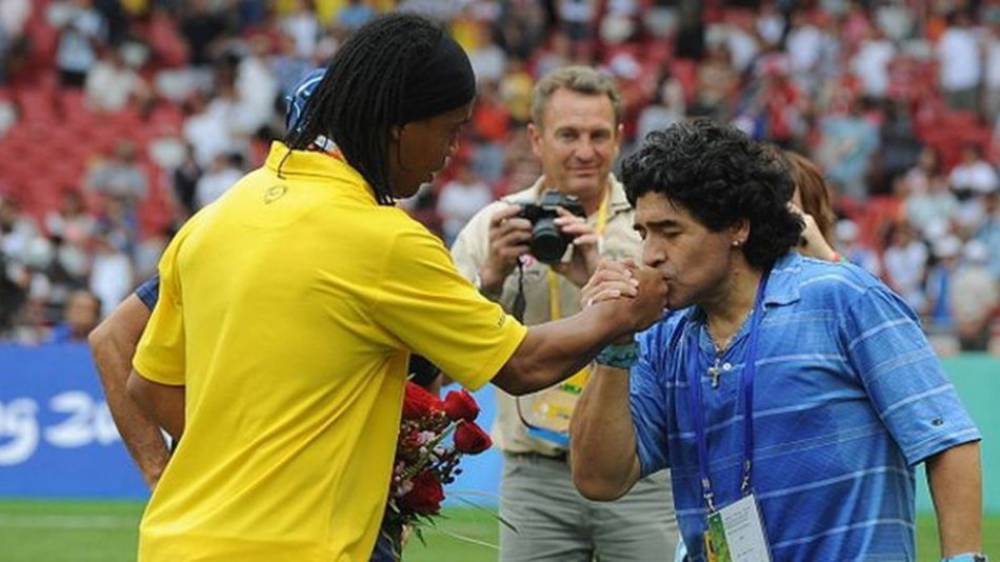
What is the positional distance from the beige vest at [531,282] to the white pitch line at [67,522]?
275 inches

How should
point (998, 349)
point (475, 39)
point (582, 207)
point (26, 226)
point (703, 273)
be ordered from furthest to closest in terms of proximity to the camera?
point (475, 39) → point (26, 226) → point (998, 349) → point (582, 207) → point (703, 273)

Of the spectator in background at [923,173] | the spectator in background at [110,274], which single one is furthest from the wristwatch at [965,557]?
the spectator in background at [923,173]

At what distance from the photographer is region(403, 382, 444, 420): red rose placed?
16.9 ft

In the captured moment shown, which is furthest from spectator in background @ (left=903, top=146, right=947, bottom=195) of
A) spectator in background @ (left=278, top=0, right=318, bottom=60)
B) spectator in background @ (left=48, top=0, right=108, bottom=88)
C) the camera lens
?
the camera lens

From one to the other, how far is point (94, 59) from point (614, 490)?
20.9 meters

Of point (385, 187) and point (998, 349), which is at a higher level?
point (385, 187)

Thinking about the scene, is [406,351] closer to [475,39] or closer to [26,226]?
[26,226]

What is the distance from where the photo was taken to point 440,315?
14.6 ft

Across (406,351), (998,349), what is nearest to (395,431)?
(406,351)

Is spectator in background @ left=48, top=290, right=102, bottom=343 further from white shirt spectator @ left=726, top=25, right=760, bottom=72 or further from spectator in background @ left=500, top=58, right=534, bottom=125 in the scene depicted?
white shirt spectator @ left=726, top=25, right=760, bottom=72

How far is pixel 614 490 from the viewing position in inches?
201

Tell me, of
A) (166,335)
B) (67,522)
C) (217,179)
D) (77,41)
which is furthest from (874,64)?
(166,335)

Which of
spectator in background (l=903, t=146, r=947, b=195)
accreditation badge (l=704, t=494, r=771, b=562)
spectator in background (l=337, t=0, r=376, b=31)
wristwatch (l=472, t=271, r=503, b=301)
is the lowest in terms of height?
spectator in background (l=903, t=146, r=947, b=195)

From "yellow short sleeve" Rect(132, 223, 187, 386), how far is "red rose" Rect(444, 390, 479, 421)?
0.72 m
